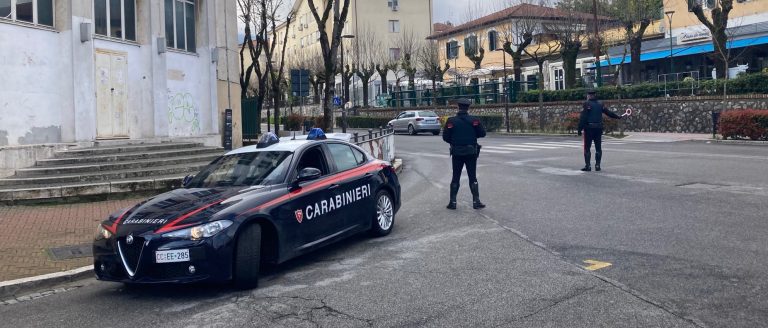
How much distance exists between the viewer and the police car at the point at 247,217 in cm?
611

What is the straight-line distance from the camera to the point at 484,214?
1032cm

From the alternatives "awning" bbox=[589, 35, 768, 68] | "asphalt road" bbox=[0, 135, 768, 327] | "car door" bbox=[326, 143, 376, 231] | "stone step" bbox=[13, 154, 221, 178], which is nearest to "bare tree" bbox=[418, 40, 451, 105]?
"awning" bbox=[589, 35, 768, 68]

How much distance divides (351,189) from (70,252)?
3.55 meters

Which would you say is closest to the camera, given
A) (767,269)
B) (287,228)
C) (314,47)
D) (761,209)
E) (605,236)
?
(767,269)

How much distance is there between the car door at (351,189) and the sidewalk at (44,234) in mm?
2967

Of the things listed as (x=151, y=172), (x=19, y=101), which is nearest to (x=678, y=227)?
(x=151, y=172)

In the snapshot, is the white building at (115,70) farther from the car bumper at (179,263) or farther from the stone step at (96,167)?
the car bumper at (179,263)

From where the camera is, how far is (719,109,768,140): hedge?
23531 mm

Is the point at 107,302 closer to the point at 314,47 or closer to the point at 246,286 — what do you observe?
the point at 246,286

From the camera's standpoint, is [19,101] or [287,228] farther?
[19,101]

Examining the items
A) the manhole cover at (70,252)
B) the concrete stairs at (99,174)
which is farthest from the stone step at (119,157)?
the manhole cover at (70,252)

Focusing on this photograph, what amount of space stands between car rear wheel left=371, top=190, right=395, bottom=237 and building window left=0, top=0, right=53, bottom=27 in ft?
31.9

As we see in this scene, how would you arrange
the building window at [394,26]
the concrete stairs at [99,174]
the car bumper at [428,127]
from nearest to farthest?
the concrete stairs at [99,174] → the car bumper at [428,127] → the building window at [394,26]

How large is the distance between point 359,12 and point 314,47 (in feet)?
22.8
